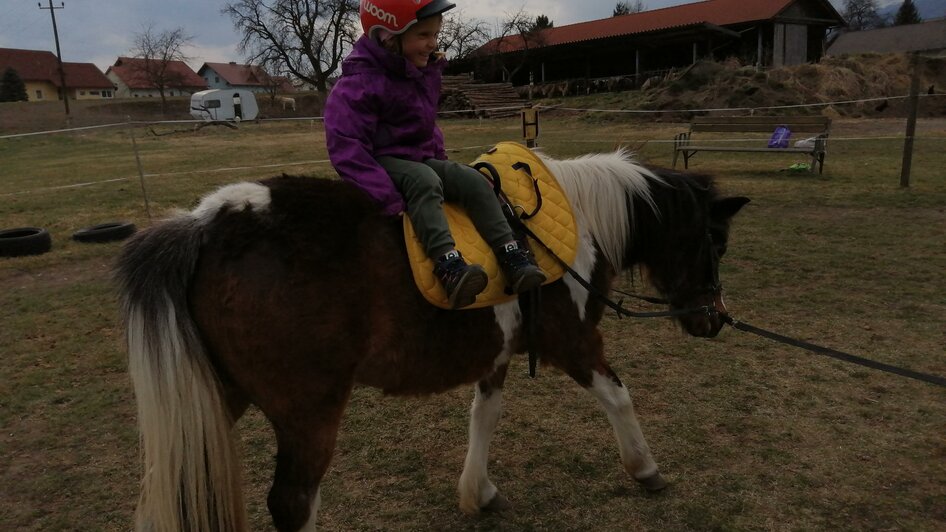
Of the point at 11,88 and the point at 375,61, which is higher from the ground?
the point at 11,88

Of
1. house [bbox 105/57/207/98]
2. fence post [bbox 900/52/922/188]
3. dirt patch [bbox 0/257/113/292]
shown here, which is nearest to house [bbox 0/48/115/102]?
house [bbox 105/57/207/98]

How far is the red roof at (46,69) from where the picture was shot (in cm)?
7269

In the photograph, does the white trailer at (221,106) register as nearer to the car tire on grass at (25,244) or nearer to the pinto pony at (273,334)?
the car tire on grass at (25,244)

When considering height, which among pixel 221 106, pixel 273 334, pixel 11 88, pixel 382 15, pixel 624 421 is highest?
pixel 11 88

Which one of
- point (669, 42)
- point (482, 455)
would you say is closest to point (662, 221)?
point (482, 455)

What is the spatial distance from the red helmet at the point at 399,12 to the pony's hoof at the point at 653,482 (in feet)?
7.80

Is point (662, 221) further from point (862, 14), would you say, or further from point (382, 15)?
point (862, 14)

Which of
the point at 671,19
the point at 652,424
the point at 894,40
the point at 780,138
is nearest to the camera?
the point at 652,424

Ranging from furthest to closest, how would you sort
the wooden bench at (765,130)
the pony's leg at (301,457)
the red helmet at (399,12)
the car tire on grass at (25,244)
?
the wooden bench at (765,130)
the car tire on grass at (25,244)
the red helmet at (399,12)
the pony's leg at (301,457)

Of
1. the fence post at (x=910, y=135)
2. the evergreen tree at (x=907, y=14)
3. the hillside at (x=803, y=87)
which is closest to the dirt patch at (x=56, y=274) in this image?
the fence post at (x=910, y=135)

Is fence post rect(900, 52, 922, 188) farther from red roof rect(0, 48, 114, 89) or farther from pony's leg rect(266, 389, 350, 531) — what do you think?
red roof rect(0, 48, 114, 89)

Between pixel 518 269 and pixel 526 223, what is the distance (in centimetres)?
34

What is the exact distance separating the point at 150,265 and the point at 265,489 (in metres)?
1.65

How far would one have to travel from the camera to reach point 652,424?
362 centimetres
